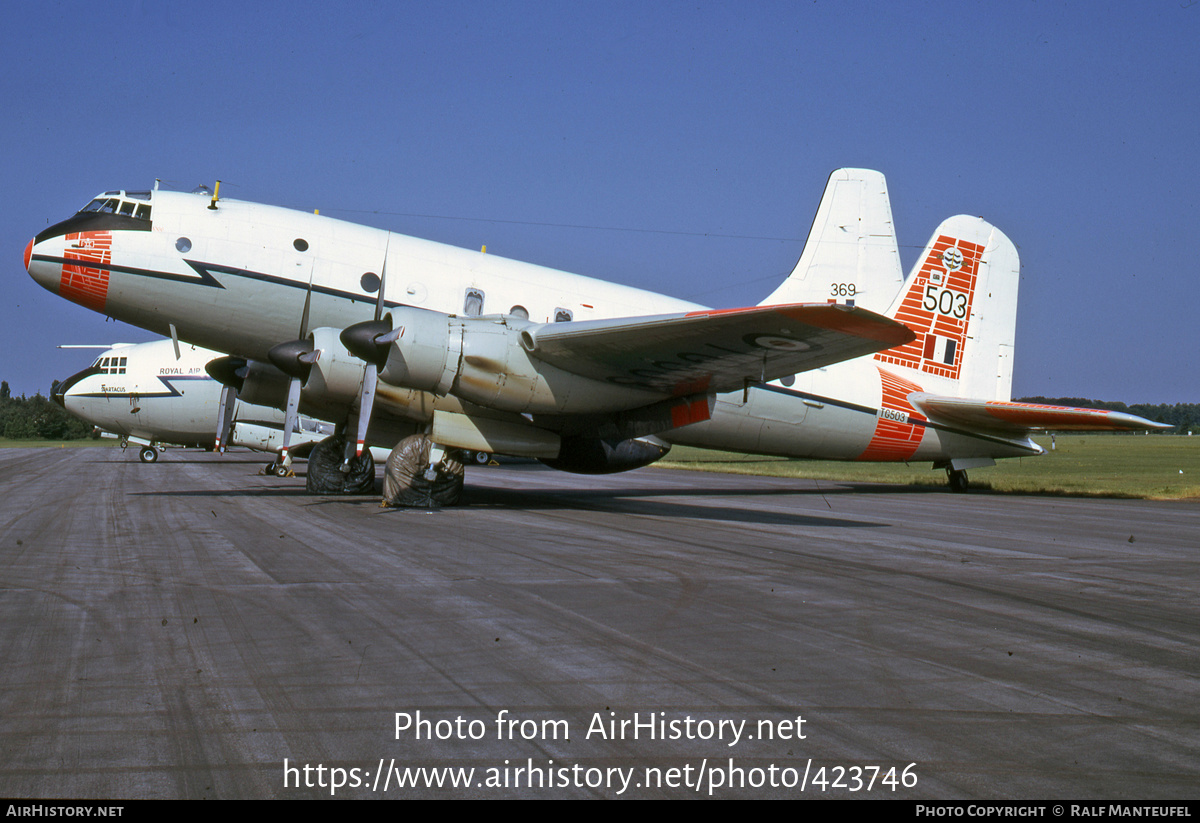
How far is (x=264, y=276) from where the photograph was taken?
1466 centimetres

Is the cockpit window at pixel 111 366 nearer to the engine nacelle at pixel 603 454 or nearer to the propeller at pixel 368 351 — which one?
the propeller at pixel 368 351

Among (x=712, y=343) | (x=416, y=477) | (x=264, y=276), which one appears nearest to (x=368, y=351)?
(x=416, y=477)

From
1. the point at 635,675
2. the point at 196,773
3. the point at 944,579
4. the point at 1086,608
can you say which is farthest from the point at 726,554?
the point at 196,773

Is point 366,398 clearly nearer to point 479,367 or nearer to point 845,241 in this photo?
point 479,367

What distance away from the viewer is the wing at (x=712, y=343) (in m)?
11.5

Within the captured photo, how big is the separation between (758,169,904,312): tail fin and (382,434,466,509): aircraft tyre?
8.94 metres

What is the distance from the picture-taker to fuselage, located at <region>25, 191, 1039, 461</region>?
47.0 feet

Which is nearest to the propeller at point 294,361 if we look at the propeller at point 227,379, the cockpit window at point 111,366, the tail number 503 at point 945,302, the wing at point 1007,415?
the propeller at point 227,379

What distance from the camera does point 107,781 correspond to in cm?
319

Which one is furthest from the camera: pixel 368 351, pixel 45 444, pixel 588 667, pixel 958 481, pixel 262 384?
pixel 45 444

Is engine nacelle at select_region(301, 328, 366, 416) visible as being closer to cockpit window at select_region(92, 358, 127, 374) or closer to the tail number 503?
the tail number 503

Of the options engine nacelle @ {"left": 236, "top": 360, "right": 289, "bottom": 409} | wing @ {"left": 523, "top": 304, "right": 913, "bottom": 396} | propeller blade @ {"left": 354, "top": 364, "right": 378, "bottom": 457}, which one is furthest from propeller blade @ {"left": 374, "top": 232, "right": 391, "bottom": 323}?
engine nacelle @ {"left": 236, "top": 360, "right": 289, "bottom": 409}

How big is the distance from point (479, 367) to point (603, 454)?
11.4ft

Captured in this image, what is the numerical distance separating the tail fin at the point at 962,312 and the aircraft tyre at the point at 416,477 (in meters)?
11.1
